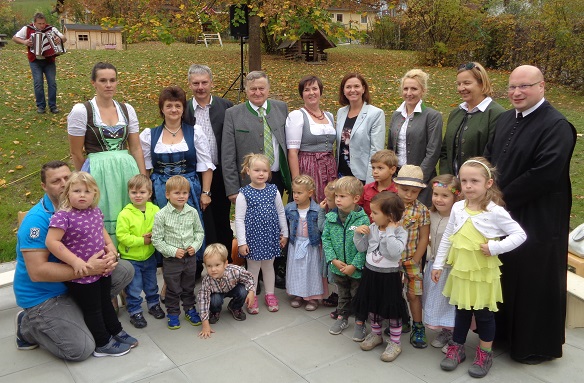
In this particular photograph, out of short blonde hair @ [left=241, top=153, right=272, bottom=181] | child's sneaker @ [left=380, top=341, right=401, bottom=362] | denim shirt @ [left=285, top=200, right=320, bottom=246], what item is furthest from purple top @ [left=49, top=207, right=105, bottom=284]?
child's sneaker @ [left=380, top=341, right=401, bottom=362]

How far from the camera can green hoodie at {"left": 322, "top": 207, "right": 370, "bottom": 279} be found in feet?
12.8

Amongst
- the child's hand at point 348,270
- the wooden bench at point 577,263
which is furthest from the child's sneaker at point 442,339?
the wooden bench at point 577,263

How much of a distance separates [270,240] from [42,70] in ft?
24.2

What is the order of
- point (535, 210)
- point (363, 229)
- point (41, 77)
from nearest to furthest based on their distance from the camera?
1. point (535, 210)
2. point (363, 229)
3. point (41, 77)

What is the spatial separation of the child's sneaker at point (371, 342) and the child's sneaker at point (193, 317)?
1310 millimetres

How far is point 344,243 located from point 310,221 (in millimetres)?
456

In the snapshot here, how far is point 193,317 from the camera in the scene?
Answer: 4168mm

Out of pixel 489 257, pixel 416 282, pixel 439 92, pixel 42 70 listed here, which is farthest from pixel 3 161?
pixel 439 92

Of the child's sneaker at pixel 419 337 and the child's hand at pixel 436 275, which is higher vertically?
the child's hand at pixel 436 275

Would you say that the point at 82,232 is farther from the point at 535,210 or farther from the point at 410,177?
the point at 535,210

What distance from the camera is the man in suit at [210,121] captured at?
4516 mm

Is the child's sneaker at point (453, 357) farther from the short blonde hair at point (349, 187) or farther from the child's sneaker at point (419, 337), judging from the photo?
the short blonde hair at point (349, 187)

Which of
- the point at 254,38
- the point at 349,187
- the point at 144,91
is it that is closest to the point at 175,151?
the point at 349,187

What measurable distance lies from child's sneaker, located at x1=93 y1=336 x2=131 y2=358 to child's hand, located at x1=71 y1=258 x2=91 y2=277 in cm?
57
